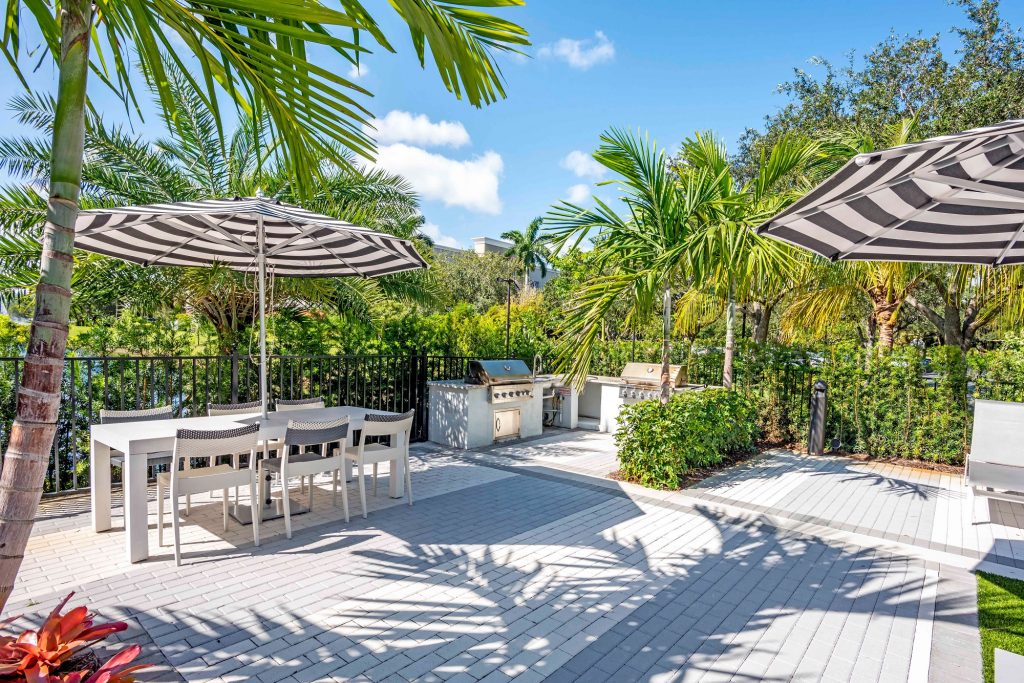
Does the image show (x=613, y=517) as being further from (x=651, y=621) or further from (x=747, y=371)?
(x=747, y=371)

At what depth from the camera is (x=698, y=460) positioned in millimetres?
7098

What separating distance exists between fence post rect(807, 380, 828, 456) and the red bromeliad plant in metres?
8.75

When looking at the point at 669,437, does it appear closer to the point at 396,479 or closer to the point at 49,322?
the point at 396,479

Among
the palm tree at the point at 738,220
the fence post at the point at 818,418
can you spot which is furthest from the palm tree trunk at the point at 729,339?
the fence post at the point at 818,418

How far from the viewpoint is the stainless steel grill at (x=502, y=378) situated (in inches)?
335

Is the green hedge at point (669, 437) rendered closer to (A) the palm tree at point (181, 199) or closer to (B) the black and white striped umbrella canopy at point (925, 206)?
(B) the black and white striped umbrella canopy at point (925, 206)

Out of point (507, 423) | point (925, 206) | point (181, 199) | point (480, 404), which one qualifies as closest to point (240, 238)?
point (181, 199)

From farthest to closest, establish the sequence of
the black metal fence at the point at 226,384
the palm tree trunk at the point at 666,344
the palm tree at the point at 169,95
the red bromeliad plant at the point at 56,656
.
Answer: the palm tree trunk at the point at 666,344
the black metal fence at the point at 226,384
the red bromeliad plant at the point at 56,656
the palm tree at the point at 169,95

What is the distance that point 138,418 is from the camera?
5.22m

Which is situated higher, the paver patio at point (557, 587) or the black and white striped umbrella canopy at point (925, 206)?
the black and white striped umbrella canopy at point (925, 206)

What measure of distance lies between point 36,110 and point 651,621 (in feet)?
31.2

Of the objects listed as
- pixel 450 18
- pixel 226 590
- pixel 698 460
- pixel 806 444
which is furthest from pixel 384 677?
pixel 806 444

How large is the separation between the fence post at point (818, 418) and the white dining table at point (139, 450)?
6303 millimetres

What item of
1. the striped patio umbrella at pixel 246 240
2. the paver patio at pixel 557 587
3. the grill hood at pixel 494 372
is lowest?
the paver patio at pixel 557 587
